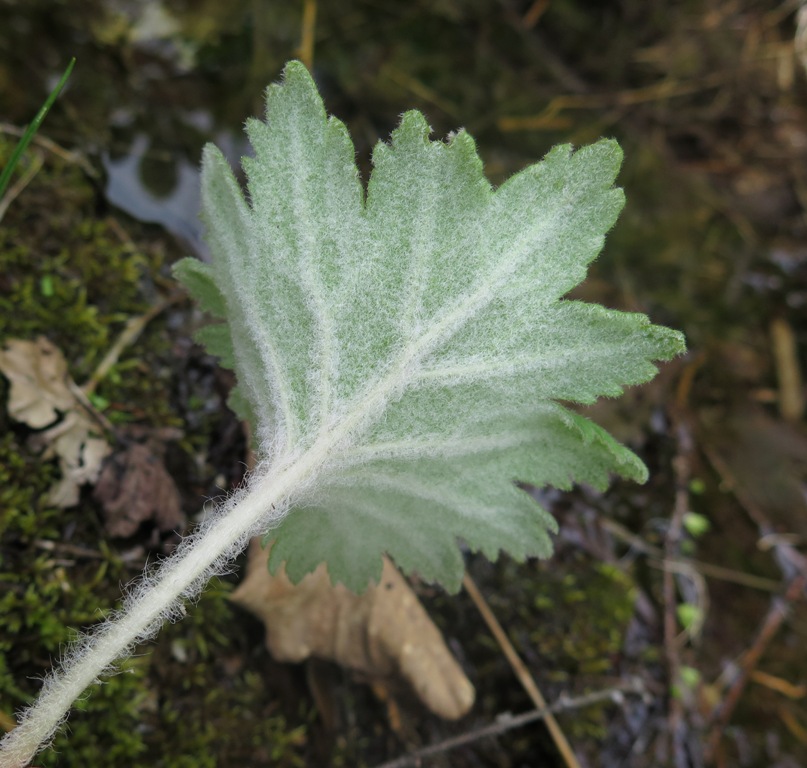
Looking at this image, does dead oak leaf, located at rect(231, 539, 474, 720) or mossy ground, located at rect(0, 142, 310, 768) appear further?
dead oak leaf, located at rect(231, 539, 474, 720)

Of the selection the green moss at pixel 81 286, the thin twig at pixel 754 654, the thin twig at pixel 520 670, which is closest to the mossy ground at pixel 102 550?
the green moss at pixel 81 286

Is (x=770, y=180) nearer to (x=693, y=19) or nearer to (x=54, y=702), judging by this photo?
(x=693, y=19)

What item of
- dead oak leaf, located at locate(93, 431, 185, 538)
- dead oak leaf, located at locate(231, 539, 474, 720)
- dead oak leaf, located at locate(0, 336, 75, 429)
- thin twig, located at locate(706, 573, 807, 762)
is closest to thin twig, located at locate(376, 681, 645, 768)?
dead oak leaf, located at locate(231, 539, 474, 720)

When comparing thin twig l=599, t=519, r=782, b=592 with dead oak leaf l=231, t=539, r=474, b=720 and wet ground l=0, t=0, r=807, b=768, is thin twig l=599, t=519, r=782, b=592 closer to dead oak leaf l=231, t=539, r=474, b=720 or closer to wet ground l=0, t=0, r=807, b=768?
wet ground l=0, t=0, r=807, b=768

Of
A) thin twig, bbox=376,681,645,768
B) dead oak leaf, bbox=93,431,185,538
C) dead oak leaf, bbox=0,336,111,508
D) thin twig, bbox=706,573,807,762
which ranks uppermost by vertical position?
dead oak leaf, bbox=0,336,111,508

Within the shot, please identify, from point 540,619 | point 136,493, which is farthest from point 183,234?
point 540,619

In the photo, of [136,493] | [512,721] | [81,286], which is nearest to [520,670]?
[512,721]
